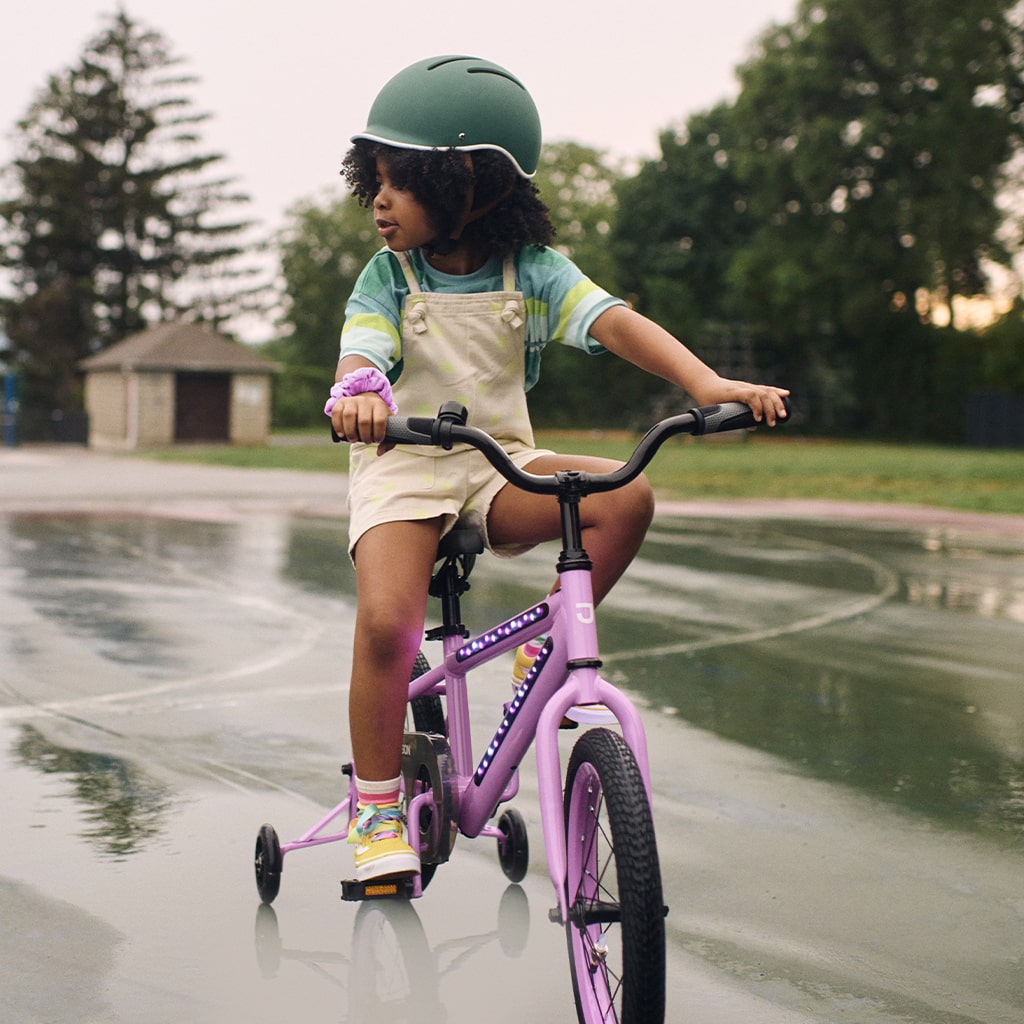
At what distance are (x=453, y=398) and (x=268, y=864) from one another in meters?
1.24

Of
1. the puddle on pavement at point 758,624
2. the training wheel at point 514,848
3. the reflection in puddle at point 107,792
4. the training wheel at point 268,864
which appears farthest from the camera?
the puddle on pavement at point 758,624

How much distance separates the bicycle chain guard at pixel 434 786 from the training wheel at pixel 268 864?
41 centimetres

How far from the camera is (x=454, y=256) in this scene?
3533 millimetres

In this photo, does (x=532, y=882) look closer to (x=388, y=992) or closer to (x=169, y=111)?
(x=388, y=992)

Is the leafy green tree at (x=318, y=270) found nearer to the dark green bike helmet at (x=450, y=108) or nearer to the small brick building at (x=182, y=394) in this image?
the small brick building at (x=182, y=394)

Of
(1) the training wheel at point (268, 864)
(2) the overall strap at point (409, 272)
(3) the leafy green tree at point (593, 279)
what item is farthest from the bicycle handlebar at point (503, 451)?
(3) the leafy green tree at point (593, 279)

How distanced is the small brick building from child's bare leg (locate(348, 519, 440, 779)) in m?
41.6

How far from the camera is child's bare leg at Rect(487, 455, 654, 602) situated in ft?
10.6

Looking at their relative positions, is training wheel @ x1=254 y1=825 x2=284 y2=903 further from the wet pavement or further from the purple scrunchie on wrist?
the purple scrunchie on wrist

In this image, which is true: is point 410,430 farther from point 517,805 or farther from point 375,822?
point 517,805

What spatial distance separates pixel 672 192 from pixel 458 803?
192 ft

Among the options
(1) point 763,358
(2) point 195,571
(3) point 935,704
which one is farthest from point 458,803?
(1) point 763,358

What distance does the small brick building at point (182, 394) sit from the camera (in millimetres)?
43938

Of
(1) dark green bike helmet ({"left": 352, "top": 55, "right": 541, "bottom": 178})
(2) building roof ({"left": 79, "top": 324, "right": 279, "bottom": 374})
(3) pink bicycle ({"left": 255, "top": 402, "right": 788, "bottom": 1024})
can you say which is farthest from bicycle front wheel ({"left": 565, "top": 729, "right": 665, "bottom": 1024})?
(2) building roof ({"left": 79, "top": 324, "right": 279, "bottom": 374})
